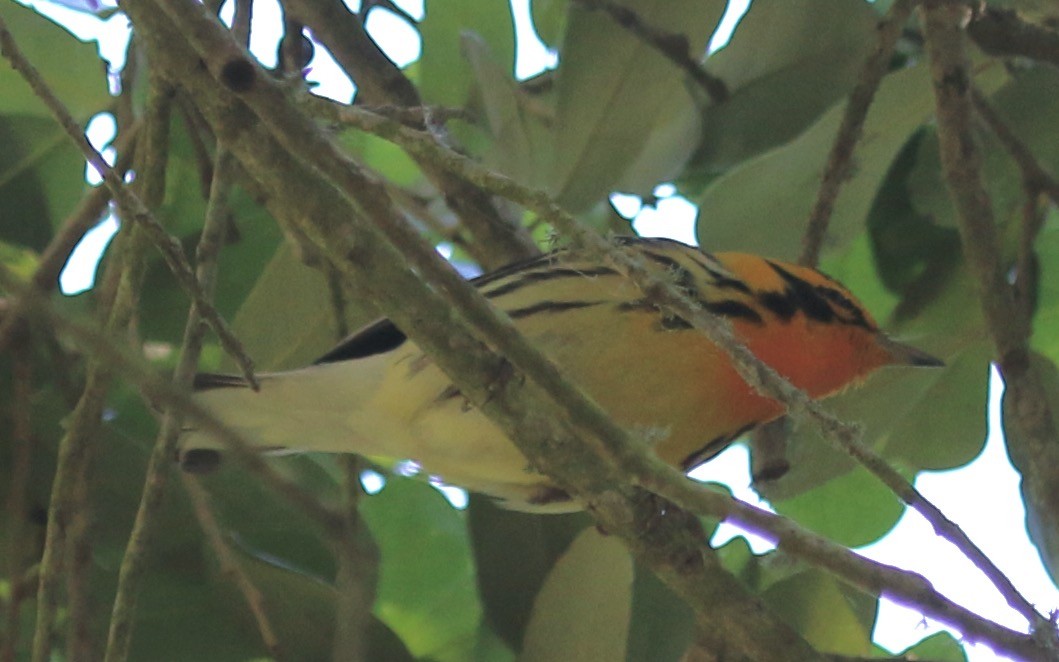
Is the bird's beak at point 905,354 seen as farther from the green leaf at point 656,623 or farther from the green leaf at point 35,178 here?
the green leaf at point 35,178

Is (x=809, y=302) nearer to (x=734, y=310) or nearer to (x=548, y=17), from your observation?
(x=734, y=310)

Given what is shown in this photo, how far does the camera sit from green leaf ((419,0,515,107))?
2.51 meters

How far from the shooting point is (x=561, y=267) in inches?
92.8

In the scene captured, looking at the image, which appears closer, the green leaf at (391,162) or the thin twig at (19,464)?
the thin twig at (19,464)

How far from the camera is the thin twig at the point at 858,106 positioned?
7.09ft

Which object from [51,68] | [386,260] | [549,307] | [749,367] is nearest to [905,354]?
[549,307]

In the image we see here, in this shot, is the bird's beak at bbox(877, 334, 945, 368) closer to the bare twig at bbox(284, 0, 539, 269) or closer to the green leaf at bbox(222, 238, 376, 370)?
the bare twig at bbox(284, 0, 539, 269)

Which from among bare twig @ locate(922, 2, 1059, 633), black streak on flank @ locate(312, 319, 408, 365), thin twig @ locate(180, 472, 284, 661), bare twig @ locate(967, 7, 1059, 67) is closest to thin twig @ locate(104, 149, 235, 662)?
thin twig @ locate(180, 472, 284, 661)

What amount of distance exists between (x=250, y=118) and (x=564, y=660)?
3.41 ft

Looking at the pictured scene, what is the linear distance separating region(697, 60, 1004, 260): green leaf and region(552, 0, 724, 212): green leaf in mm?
127

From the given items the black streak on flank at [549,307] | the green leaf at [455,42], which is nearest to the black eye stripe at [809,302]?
the black streak on flank at [549,307]

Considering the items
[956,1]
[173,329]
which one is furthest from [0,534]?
[956,1]

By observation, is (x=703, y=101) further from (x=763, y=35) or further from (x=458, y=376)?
(x=458, y=376)

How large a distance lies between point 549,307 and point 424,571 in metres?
0.54
